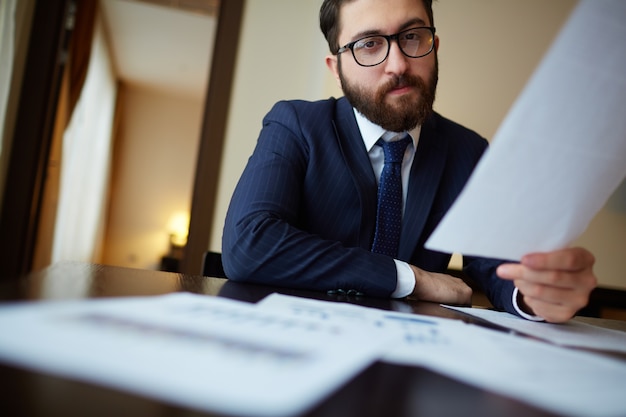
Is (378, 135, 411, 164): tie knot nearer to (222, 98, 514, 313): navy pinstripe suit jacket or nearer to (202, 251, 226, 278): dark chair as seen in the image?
(222, 98, 514, 313): navy pinstripe suit jacket

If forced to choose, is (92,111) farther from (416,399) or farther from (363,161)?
(416,399)

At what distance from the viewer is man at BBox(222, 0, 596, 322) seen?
92 cm

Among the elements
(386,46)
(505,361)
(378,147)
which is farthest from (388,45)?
(505,361)

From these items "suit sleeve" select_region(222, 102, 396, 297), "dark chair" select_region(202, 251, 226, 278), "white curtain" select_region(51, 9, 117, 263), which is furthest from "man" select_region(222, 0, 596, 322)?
"white curtain" select_region(51, 9, 117, 263)

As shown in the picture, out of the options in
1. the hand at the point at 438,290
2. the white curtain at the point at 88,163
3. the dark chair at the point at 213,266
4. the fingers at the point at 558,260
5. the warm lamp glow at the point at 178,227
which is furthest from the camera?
the warm lamp glow at the point at 178,227

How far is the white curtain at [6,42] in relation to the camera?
92.7 inches

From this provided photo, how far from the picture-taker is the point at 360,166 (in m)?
1.25

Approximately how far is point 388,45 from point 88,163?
5.64 m

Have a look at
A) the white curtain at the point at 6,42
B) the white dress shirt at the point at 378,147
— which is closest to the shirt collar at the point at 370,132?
the white dress shirt at the point at 378,147

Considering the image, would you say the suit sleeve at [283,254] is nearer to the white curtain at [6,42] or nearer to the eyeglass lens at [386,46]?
the eyeglass lens at [386,46]

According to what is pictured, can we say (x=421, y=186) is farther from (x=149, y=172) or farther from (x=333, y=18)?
(x=149, y=172)

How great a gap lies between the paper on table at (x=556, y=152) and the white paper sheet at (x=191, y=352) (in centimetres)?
20

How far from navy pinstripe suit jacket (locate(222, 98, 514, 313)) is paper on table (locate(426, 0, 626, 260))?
35 cm

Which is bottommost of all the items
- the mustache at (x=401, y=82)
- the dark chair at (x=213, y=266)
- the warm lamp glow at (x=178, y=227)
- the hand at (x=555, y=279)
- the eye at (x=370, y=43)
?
the warm lamp glow at (x=178, y=227)
